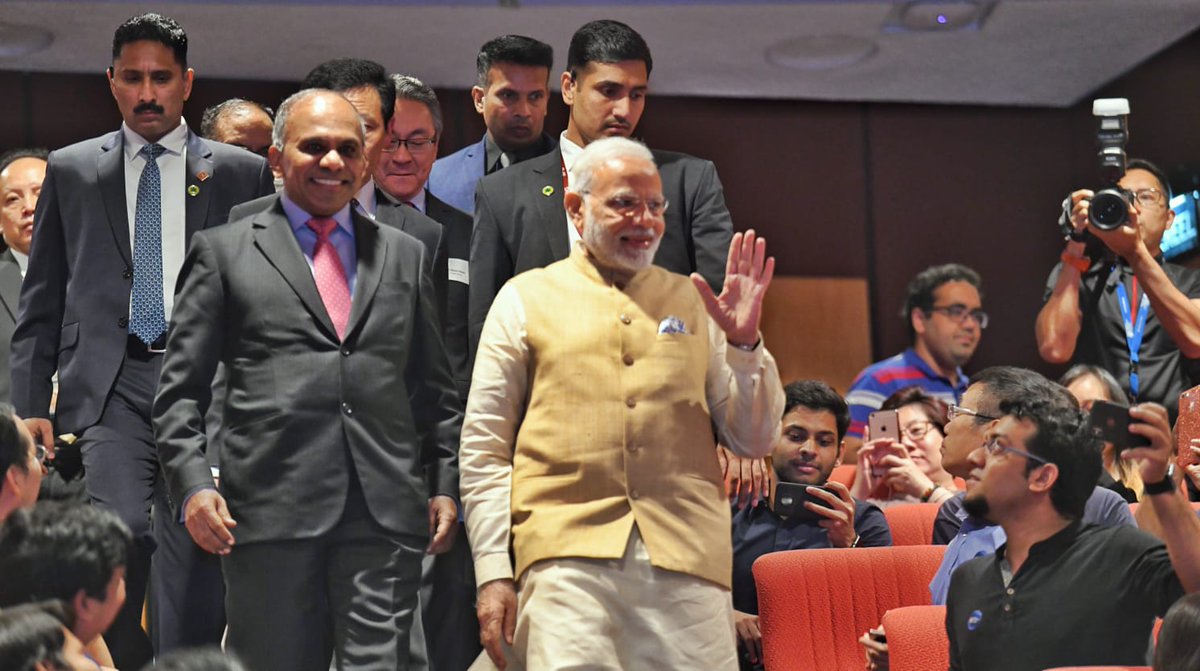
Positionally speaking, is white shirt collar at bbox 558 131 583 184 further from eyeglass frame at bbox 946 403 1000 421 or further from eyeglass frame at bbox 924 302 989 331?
eyeglass frame at bbox 924 302 989 331

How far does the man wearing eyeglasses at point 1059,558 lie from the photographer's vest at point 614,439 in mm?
625

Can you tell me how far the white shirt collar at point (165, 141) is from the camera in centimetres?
388

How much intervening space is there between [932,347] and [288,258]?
397 cm

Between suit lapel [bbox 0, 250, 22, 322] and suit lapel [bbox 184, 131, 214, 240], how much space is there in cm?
110

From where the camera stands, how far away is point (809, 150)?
344 inches

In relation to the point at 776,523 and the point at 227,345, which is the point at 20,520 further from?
the point at 776,523

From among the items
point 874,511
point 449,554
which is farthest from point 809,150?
point 449,554

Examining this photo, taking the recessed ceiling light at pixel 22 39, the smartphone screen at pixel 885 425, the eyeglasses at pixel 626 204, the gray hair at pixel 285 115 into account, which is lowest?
the smartphone screen at pixel 885 425

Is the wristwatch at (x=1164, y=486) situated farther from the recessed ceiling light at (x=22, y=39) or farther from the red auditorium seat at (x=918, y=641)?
the recessed ceiling light at (x=22, y=39)

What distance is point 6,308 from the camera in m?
4.64

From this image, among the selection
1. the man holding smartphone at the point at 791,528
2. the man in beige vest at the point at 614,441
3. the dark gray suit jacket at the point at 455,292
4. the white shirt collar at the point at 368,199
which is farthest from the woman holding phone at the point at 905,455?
the man in beige vest at the point at 614,441

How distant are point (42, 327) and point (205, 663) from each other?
1799 millimetres

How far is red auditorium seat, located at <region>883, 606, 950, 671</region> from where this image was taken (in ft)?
11.2

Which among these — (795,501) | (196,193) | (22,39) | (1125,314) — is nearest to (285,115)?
(196,193)
